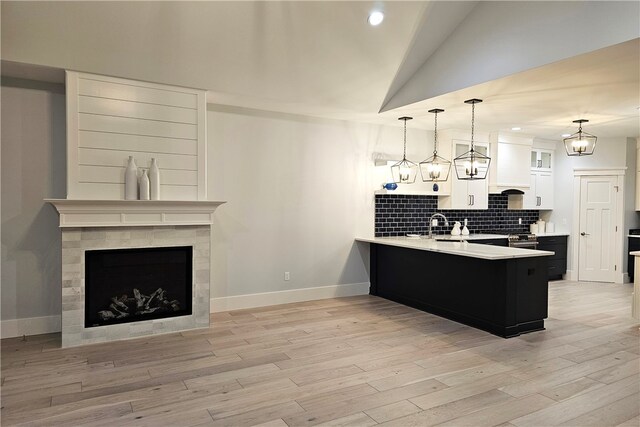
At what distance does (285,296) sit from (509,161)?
15.2ft

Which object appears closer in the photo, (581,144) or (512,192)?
(581,144)

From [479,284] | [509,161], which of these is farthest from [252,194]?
[509,161]

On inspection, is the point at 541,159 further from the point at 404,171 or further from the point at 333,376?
the point at 333,376

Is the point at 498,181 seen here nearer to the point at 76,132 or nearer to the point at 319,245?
the point at 319,245

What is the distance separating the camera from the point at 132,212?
14.1 feet

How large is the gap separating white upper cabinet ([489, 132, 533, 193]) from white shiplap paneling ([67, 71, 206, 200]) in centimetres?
511

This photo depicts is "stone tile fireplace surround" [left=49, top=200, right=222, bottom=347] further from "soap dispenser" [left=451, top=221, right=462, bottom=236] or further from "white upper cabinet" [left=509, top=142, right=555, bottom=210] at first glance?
"white upper cabinet" [left=509, top=142, right=555, bottom=210]

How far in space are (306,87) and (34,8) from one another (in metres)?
2.70

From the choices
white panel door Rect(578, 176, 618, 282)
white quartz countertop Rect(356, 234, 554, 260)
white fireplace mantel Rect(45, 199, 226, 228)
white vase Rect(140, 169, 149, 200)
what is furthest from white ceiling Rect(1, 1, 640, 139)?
white panel door Rect(578, 176, 618, 282)

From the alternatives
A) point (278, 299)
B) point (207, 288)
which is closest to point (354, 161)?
point (278, 299)

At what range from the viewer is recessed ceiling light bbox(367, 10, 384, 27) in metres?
4.12

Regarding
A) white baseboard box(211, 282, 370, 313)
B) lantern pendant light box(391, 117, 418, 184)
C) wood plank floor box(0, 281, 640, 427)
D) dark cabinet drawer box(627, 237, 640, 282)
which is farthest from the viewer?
dark cabinet drawer box(627, 237, 640, 282)

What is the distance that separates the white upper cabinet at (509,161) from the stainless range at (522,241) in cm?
86

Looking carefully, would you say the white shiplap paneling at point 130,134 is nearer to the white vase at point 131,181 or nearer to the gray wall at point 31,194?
the white vase at point 131,181
